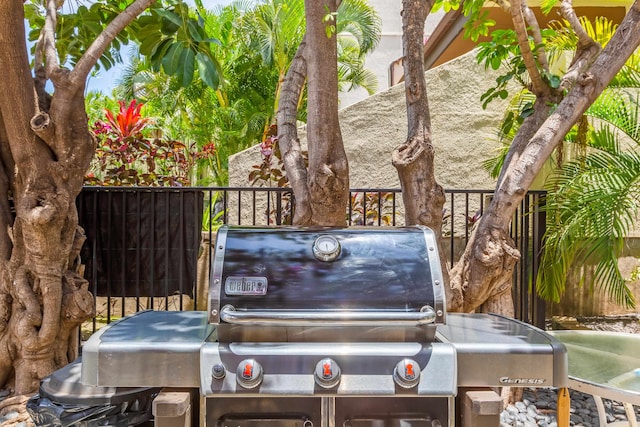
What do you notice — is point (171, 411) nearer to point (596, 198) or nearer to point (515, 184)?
point (515, 184)

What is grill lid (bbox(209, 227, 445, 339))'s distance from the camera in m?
1.93

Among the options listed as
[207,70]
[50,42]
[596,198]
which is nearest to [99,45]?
[50,42]

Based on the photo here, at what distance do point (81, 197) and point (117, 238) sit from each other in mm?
517

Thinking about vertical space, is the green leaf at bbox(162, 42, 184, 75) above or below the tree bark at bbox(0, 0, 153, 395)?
above

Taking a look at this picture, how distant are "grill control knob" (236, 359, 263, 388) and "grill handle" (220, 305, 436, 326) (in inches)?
6.5

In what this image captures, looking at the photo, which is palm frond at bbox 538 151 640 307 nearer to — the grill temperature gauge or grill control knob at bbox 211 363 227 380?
the grill temperature gauge

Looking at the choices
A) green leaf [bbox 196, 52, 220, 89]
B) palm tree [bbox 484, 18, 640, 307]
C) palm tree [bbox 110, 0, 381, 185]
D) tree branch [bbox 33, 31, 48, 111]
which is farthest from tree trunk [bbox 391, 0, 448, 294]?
palm tree [bbox 110, 0, 381, 185]

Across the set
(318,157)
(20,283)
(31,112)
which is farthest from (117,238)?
(318,157)

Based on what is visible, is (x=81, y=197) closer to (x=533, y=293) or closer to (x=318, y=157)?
(x=318, y=157)

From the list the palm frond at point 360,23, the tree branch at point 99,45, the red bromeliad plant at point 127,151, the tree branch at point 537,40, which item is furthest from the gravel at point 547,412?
the palm frond at point 360,23

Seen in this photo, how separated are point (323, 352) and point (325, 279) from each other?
33 cm

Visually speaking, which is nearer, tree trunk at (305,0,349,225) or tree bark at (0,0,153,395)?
tree trunk at (305,0,349,225)

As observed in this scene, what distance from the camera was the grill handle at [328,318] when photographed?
190 cm

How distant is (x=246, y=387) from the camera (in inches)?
70.8
